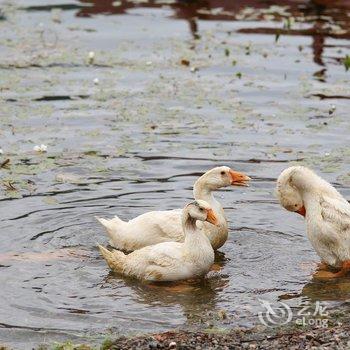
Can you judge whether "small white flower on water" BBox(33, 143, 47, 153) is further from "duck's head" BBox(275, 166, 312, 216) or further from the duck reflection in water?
"duck's head" BBox(275, 166, 312, 216)

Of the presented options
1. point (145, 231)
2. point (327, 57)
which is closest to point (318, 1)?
point (327, 57)

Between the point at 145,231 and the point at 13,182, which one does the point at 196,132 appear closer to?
the point at 13,182

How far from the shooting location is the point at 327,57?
18125mm

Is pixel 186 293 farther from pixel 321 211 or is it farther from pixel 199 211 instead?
pixel 321 211

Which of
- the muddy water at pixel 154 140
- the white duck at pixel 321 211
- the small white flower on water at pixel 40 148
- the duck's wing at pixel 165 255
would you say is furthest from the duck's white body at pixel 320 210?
the small white flower on water at pixel 40 148

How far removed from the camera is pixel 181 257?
1010 cm

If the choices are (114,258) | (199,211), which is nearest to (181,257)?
(199,211)

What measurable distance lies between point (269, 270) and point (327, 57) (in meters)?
8.44

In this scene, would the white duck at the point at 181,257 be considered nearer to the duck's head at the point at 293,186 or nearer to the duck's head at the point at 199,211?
the duck's head at the point at 199,211

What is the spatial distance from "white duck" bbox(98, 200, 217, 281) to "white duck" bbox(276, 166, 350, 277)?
860mm

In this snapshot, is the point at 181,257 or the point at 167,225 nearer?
the point at 181,257

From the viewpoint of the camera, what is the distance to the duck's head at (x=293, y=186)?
34.3 ft

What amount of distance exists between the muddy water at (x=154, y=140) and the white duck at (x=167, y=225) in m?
0.29

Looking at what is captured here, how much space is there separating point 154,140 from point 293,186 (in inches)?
152
